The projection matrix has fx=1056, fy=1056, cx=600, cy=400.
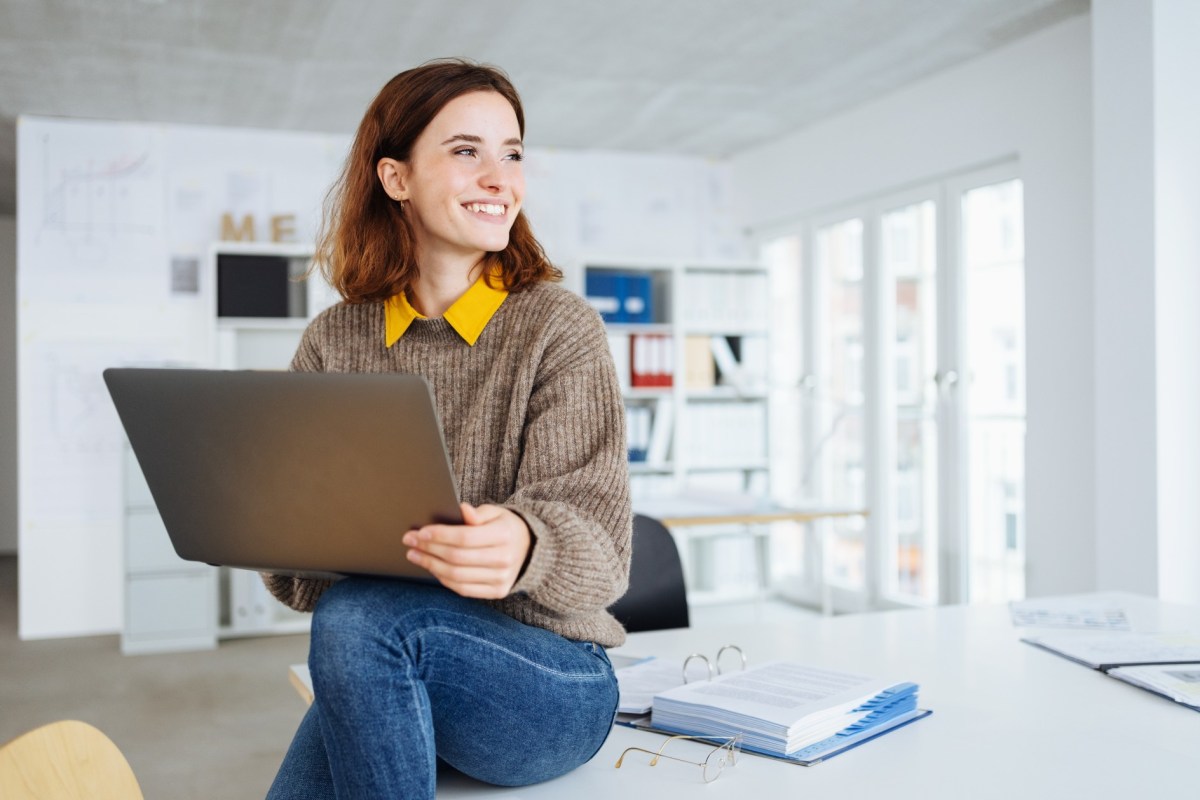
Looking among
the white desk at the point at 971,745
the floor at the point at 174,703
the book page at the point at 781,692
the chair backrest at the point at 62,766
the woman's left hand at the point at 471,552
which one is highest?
the woman's left hand at the point at 471,552

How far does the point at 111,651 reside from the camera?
4.81m

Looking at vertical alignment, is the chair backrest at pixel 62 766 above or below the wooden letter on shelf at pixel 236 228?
below

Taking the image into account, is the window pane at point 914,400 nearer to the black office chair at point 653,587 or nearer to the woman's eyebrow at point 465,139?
the black office chair at point 653,587

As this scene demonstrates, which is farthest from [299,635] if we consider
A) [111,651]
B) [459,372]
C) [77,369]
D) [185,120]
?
[459,372]

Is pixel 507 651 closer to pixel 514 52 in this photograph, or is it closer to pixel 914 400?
pixel 514 52

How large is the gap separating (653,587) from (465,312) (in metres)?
1.01

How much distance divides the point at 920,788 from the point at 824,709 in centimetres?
16

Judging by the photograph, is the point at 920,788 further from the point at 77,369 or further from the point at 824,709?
the point at 77,369

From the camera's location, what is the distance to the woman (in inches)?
36.6

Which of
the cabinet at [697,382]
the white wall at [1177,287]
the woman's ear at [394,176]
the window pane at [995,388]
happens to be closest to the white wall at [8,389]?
the cabinet at [697,382]

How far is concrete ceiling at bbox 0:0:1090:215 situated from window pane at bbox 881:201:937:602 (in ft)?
2.32

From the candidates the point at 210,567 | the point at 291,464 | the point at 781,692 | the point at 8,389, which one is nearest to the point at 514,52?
the point at 210,567

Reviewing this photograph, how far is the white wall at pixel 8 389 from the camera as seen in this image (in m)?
8.21

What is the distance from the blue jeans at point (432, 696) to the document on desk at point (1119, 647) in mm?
842
